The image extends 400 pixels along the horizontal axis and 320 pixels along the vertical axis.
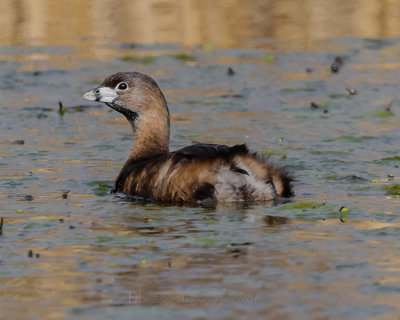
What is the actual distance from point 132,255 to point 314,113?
25.7ft

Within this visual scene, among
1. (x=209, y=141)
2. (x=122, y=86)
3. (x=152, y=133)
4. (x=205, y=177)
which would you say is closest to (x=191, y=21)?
(x=209, y=141)

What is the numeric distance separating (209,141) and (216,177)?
13.3 ft

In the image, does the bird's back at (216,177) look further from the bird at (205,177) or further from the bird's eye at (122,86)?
the bird's eye at (122,86)

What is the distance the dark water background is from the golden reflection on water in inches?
2.5

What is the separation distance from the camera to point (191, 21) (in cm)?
2386

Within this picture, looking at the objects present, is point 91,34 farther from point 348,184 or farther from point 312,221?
point 312,221

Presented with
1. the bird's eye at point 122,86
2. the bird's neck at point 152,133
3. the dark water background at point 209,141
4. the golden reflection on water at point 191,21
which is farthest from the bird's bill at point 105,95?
the golden reflection on water at point 191,21

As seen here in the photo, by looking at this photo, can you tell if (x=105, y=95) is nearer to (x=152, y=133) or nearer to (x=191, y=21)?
(x=152, y=133)

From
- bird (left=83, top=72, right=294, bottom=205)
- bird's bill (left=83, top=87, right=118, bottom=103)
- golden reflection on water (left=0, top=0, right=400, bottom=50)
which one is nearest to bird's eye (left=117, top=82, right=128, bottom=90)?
bird's bill (left=83, top=87, right=118, bottom=103)

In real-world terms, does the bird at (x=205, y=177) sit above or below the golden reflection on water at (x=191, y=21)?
below

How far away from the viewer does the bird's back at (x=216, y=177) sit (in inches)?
405

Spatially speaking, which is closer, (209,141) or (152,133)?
(152,133)

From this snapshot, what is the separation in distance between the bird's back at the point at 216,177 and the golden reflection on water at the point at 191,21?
11358mm

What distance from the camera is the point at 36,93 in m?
17.8
